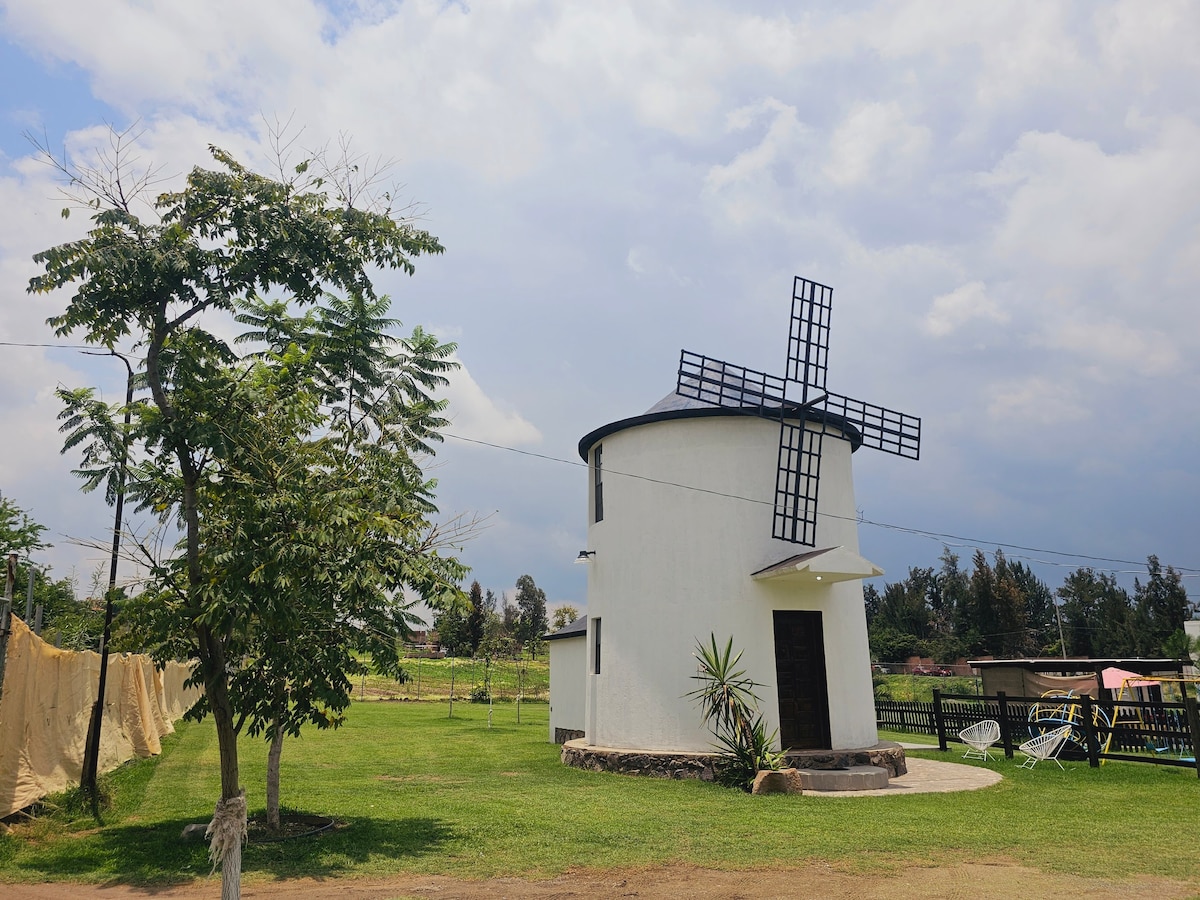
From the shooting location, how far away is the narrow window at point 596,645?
57.4 ft

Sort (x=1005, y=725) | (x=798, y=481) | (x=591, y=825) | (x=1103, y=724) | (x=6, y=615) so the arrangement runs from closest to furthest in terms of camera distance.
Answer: (x=6, y=615), (x=591, y=825), (x=798, y=481), (x=1005, y=725), (x=1103, y=724)

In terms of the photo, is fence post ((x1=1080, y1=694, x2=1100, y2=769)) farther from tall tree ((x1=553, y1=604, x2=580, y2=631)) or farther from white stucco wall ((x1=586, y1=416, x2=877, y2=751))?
tall tree ((x1=553, y1=604, x2=580, y2=631))

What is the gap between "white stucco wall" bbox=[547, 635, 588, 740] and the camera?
2155 centimetres

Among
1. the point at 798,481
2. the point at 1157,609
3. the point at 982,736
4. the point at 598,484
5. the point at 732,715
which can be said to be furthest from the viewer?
the point at 1157,609

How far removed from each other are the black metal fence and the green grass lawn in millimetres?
648

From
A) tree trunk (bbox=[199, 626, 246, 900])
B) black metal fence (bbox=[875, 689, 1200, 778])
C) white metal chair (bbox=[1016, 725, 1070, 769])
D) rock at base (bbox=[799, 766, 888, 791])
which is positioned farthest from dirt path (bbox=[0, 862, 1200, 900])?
white metal chair (bbox=[1016, 725, 1070, 769])

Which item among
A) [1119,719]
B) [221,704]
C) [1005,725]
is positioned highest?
[221,704]

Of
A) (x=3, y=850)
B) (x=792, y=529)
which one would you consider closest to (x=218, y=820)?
(x=3, y=850)

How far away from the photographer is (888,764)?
14.8m

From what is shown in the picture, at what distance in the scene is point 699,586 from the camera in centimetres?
1568

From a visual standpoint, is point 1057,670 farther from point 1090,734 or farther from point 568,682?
point 568,682

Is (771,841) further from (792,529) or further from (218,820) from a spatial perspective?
(792,529)

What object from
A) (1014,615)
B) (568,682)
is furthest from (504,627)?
(568,682)

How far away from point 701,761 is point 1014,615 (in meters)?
61.6
